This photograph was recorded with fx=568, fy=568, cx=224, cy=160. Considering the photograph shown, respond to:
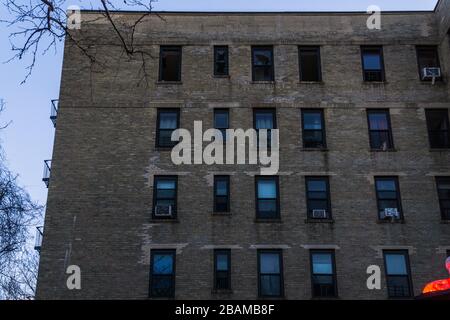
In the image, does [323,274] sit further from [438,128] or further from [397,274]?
[438,128]

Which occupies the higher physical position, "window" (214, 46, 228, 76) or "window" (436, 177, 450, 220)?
"window" (214, 46, 228, 76)

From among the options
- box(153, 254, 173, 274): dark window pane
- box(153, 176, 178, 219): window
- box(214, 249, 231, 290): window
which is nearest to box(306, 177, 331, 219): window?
box(214, 249, 231, 290): window

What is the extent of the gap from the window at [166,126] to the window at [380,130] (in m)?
7.88

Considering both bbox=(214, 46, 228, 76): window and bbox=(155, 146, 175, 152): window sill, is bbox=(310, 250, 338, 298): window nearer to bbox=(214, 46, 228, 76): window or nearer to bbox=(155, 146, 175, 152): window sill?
bbox=(155, 146, 175, 152): window sill

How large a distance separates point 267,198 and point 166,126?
5.10 metres

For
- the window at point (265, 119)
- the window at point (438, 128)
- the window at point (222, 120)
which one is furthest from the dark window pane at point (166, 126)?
the window at point (438, 128)

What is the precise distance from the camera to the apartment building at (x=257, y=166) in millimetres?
20547

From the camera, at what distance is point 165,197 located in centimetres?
2192

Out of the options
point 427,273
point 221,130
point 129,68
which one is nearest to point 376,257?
point 427,273

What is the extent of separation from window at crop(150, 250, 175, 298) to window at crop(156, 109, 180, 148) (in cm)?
443

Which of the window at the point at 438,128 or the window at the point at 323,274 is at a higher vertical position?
the window at the point at 438,128

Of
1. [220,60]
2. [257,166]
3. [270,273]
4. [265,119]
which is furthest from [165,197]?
[220,60]

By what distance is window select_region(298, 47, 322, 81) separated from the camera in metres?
24.2

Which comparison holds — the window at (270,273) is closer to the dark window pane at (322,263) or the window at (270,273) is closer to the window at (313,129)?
the dark window pane at (322,263)
